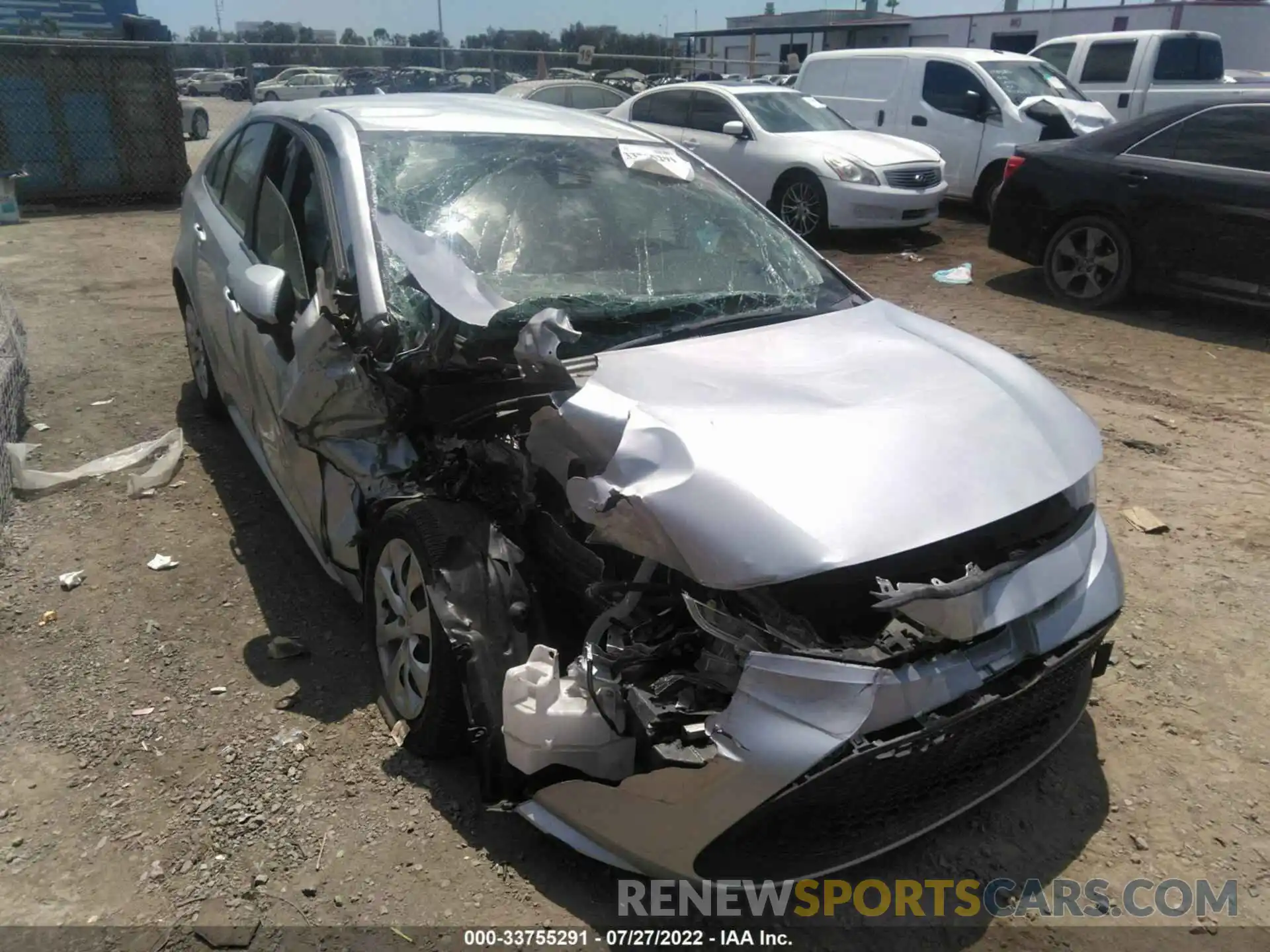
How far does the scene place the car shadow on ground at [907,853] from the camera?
230 centimetres

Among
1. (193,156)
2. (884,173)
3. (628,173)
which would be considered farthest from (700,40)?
(628,173)

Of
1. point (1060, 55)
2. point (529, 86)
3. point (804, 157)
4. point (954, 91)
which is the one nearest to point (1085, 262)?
point (804, 157)

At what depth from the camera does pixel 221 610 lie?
11.5 ft

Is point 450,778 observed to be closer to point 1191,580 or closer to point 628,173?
point 628,173

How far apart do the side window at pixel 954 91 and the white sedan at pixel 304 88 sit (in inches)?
426

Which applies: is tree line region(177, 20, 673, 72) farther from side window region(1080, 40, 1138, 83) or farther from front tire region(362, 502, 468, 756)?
front tire region(362, 502, 468, 756)

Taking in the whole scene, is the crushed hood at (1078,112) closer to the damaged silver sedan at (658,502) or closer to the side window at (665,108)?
the side window at (665,108)

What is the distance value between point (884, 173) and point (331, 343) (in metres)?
7.94

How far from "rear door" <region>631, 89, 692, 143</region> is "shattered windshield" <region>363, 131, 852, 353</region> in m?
7.66

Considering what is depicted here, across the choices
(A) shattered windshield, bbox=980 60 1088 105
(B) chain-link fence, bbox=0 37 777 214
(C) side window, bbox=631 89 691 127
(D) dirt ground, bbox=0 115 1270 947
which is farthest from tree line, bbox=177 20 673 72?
(D) dirt ground, bbox=0 115 1270 947

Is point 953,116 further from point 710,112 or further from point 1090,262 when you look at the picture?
point 1090,262

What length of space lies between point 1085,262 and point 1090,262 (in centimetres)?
4

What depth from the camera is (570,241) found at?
10.6ft

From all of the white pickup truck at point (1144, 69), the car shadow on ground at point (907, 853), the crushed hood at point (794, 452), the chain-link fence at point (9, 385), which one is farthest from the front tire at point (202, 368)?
the white pickup truck at point (1144, 69)
